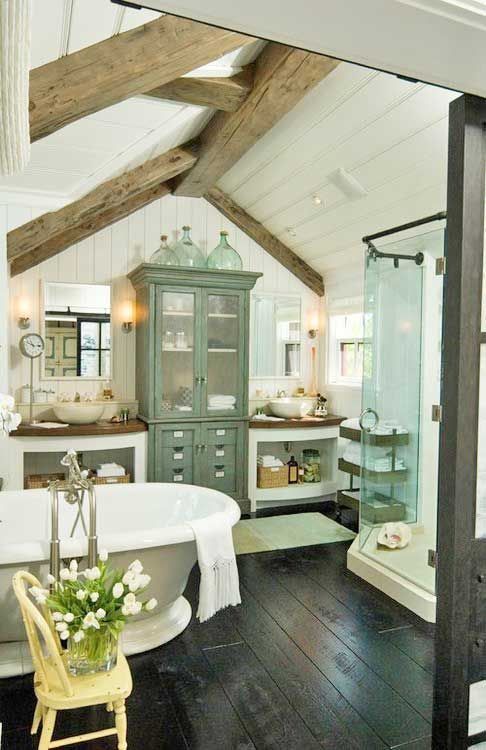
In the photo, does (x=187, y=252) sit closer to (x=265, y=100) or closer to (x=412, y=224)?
(x=265, y=100)

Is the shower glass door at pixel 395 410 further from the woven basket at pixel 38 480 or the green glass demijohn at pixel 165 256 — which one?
the woven basket at pixel 38 480

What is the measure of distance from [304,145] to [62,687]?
3.49 m

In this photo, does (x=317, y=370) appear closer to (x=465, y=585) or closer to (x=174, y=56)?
(x=174, y=56)

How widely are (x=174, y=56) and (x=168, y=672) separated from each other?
8.51ft

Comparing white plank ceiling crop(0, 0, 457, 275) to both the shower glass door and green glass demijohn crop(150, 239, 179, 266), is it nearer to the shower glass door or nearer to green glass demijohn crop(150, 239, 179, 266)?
the shower glass door

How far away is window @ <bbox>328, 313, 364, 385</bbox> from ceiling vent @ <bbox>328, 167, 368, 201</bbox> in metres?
1.43

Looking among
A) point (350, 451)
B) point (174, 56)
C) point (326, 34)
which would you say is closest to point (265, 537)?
point (350, 451)

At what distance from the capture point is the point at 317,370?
5.78 meters

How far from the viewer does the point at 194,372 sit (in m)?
4.70

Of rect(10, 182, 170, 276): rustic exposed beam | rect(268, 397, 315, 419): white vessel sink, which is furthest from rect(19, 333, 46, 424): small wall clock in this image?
rect(268, 397, 315, 419): white vessel sink

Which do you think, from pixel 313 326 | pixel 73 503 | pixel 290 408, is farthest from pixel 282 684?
pixel 313 326

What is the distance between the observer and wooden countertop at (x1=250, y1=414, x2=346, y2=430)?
16.2ft

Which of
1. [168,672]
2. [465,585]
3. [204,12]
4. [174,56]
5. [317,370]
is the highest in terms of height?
[174,56]

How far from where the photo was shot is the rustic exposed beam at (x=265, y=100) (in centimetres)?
283
